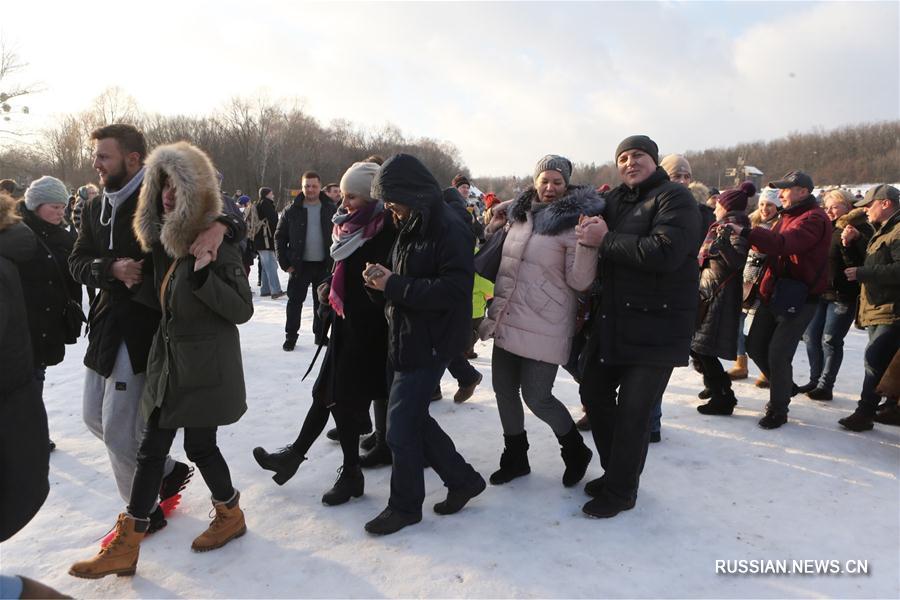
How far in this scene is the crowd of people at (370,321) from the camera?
8.76ft

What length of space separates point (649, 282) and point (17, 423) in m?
2.92

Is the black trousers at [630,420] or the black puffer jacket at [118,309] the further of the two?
the black trousers at [630,420]

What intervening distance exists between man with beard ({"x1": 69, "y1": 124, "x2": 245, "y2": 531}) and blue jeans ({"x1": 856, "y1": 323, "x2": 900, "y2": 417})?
4.77 m

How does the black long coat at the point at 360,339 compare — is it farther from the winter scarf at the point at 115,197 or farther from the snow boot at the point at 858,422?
the snow boot at the point at 858,422

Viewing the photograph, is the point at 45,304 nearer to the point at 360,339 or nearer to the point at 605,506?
the point at 360,339

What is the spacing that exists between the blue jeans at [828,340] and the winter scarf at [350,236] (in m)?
4.27

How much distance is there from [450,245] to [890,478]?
3.40 meters

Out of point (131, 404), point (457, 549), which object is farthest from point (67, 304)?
point (457, 549)

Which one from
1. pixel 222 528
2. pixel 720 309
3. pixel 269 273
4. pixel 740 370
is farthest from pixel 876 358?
pixel 269 273

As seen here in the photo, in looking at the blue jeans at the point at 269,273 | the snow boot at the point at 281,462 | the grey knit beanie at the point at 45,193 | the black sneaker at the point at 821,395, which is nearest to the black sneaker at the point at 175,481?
the snow boot at the point at 281,462

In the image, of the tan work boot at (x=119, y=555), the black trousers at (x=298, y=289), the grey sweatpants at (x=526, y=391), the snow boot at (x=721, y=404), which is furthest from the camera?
the black trousers at (x=298, y=289)

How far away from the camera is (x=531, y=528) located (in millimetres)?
3066

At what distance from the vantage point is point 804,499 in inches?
134

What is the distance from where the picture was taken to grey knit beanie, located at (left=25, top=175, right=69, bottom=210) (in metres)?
4.45
